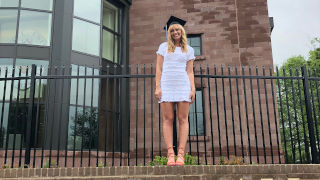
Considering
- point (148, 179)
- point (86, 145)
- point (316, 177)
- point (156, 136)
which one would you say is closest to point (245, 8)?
point (156, 136)

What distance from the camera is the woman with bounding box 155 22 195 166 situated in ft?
15.2

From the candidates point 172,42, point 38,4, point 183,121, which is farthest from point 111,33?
point 183,121

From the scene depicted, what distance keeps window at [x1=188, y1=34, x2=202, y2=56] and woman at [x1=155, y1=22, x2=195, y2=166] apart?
342 inches

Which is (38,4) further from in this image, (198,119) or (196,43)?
(198,119)

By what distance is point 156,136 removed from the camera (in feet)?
38.2

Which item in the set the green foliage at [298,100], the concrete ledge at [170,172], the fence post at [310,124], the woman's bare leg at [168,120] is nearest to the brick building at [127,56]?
the green foliage at [298,100]

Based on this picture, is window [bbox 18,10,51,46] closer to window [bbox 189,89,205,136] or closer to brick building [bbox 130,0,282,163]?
brick building [bbox 130,0,282,163]

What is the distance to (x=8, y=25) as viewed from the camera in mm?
10500

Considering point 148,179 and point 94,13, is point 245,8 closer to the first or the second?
point 94,13

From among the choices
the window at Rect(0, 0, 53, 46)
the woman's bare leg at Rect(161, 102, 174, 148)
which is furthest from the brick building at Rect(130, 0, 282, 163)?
the woman's bare leg at Rect(161, 102, 174, 148)

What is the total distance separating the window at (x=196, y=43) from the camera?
13.3 m

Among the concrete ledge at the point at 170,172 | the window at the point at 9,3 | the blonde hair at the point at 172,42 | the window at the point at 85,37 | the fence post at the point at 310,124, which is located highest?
the window at the point at 9,3

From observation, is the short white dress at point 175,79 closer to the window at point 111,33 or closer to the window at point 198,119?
the window at point 198,119

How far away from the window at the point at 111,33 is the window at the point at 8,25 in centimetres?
331
